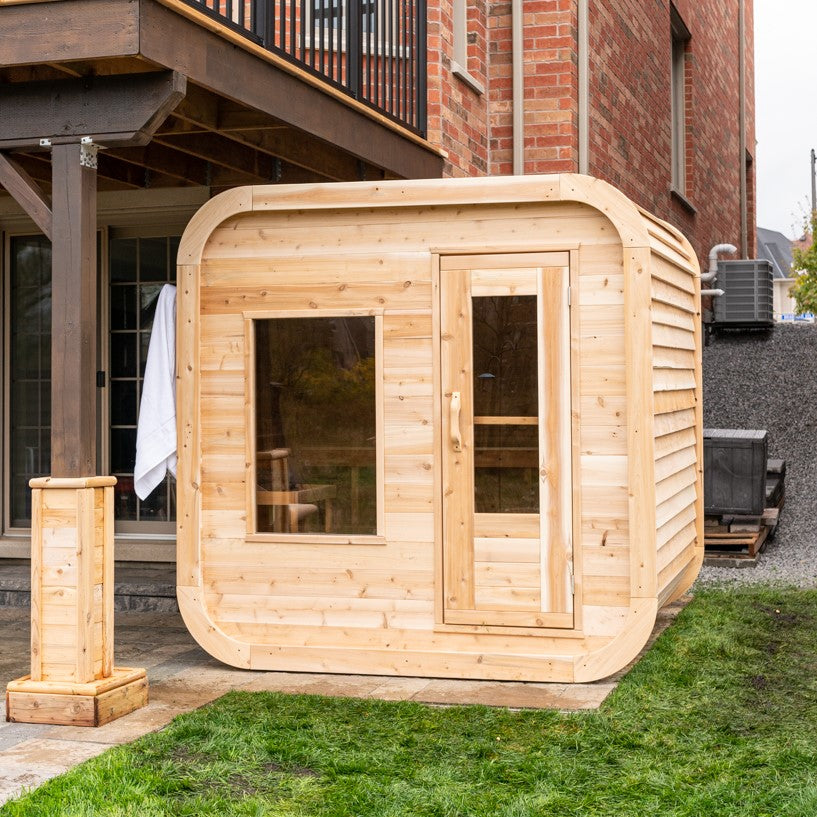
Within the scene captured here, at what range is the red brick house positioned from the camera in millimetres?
5113

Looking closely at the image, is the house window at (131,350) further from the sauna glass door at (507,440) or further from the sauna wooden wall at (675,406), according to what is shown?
the sauna wooden wall at (675,406)

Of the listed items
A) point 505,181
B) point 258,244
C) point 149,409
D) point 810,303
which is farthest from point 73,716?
point 810,303

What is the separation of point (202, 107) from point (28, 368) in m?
3.38

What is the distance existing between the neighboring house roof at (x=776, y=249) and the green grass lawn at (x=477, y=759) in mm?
49269

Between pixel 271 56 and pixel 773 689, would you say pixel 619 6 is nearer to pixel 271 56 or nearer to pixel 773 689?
pixel 271 56

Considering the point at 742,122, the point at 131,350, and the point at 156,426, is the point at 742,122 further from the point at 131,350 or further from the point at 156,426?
the point at 156,426

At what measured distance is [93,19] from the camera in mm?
4863

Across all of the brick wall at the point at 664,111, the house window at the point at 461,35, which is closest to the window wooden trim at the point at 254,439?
the house window at the point at 461,35

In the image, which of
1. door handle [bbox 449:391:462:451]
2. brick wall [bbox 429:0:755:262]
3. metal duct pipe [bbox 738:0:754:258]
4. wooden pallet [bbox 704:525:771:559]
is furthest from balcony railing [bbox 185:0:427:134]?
metal duct pipe [bbox 738:0:754:258]

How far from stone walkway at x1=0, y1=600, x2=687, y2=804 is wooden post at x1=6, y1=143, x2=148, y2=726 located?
162 millimetres

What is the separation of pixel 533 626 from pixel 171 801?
90.3 inches

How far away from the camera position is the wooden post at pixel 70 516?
509cm

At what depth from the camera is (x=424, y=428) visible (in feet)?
19.7

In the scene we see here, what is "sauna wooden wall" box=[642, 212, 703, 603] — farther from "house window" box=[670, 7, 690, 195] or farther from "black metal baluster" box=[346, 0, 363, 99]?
"house window" box=[670, 7, 690, 195]
